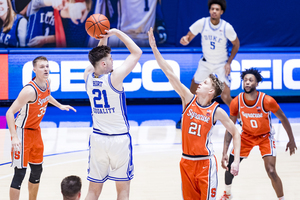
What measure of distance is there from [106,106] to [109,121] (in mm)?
151

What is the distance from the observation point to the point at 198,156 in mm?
4113

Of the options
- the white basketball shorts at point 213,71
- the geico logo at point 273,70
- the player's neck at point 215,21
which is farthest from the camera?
the geico logo at point 273,70

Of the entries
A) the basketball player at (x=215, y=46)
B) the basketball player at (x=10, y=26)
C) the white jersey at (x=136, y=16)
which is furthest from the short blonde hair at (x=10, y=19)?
the basketball player at (x=215, y=46)

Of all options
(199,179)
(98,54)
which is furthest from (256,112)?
(98,54)

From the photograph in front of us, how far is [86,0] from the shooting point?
39.9ft

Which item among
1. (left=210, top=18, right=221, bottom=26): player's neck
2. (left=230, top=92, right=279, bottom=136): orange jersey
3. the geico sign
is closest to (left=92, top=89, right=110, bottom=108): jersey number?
(left=230, top=92, right=279, bottom=136): orange jersey

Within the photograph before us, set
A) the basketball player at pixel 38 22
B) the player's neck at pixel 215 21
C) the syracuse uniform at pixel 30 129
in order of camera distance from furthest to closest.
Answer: the basketball player at pixel 38 22 < the player's neck at pixel 215 21 < the syracuse uniform at pixel 30 129

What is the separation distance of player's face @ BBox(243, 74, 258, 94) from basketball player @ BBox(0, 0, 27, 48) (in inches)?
327

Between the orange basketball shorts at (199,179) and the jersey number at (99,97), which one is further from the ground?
the jersey number at (99,97)

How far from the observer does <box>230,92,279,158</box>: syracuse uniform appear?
5.10 m

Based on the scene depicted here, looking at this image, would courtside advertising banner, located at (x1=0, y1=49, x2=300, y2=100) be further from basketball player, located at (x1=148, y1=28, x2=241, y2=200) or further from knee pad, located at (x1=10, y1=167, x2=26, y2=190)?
basketball player, located at (x1=148, y1=28, x2=241, y2=200)

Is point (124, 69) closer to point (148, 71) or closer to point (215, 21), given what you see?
point (215, 21)

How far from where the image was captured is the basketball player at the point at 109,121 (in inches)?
161

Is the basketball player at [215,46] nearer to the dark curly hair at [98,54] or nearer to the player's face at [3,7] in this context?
the dark curly hair at [98,54]
